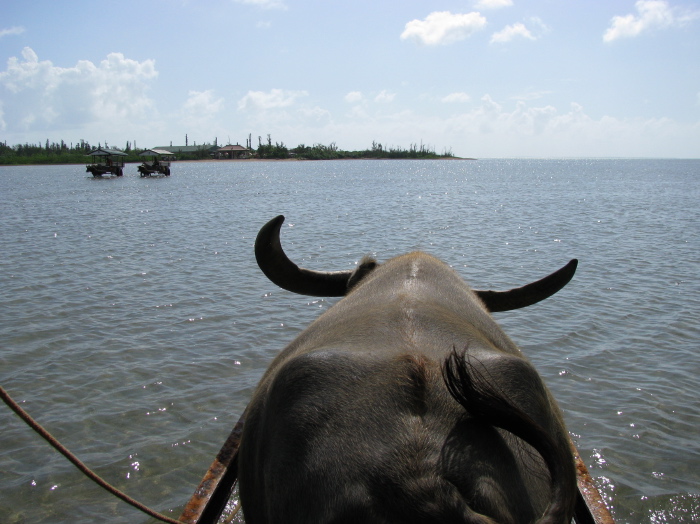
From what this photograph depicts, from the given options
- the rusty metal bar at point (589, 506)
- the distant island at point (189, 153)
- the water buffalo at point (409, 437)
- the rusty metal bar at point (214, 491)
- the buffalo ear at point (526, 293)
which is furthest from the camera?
the distant island at point (189, 153)

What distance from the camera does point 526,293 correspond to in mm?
3723

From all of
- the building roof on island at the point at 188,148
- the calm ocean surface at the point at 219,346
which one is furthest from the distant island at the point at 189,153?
the calm ocean surface at the point at 219,346

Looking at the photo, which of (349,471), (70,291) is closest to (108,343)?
(70,291)

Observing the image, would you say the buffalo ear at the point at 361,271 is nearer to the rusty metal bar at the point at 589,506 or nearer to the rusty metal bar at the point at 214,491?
the rusty metal bar at the point at 214,491

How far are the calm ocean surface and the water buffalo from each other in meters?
3.36

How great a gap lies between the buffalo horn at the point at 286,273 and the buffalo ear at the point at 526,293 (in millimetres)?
882

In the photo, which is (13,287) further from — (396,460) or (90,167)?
(90,167)

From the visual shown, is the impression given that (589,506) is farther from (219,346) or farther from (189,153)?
(189,153)

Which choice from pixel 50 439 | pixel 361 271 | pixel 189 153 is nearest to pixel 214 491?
pixel 50 439

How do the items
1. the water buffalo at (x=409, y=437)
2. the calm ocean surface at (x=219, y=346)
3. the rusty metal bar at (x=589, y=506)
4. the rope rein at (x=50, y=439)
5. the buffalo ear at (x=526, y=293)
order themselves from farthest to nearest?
the calm ocean surface at (x=219, y=346), the buffalo ear at (x=526, y=293), the rusty metal bar at (x=589, y=506), the rope rein at (x=50, y=439), the water buffalo at (x=409, y=437)

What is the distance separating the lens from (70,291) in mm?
11312

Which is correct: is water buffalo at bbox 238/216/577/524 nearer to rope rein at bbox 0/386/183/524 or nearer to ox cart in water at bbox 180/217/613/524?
ox cart in water at bbox 180/217/613/524

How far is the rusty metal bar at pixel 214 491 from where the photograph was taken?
3204 millimetres

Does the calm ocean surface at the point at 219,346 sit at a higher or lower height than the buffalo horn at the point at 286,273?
lower
